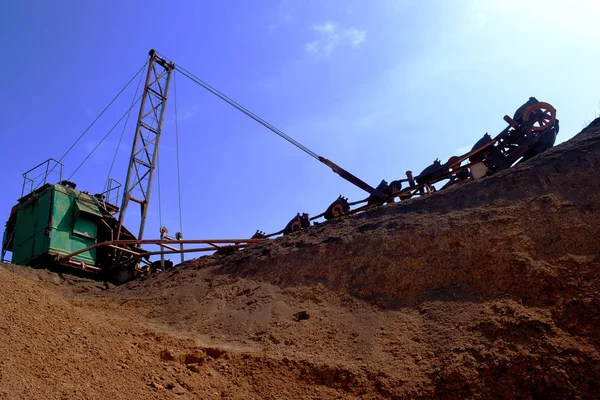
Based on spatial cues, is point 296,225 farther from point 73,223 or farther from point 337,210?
point 73,223

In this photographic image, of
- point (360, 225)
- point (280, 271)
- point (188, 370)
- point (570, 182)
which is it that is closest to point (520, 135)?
point (570, 182)

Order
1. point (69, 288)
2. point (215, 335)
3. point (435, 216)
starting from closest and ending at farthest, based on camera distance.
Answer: point (215, 335) → point (435, 216) → point (69, 288)

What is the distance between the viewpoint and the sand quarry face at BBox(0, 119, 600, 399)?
658 centimetres

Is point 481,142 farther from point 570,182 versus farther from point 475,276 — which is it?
point 475,276

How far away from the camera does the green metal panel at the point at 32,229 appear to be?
1539 cm

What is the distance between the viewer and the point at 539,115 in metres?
12.9

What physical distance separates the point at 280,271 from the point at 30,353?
16.5 feet

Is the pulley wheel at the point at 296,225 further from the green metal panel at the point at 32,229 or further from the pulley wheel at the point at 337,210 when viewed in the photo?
the green metal panel at the point at 32,229

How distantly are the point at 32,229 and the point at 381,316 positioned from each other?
11900 mm

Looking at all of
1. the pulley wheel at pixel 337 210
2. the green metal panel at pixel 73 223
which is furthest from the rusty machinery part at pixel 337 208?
the green metal panel at pixel 73 223

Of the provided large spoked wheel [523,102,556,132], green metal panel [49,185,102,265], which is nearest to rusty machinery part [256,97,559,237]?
large spoked wheel [523,102,556,132]

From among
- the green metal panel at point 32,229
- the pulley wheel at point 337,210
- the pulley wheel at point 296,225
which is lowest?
the pulley wheel at point 296,225

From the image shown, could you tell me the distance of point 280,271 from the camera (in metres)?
10.7

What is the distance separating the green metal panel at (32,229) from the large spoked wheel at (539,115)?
1302 cm
